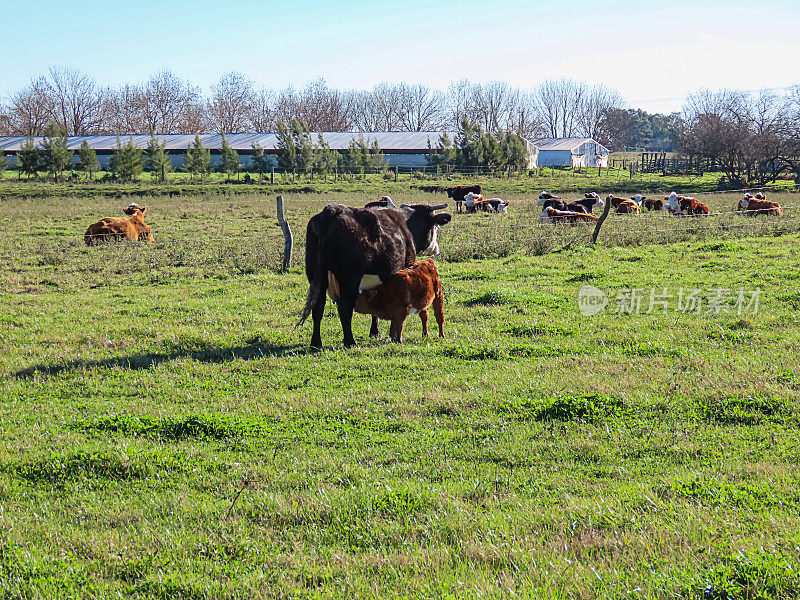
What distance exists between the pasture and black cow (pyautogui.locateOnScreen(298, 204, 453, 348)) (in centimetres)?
58

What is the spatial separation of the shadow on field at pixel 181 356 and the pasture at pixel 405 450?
56 mm

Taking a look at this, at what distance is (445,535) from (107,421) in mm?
3826

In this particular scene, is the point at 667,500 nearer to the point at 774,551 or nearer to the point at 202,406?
the point at 774,551

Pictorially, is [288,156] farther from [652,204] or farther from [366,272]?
[366,272]

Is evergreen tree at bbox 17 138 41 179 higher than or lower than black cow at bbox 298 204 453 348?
higher

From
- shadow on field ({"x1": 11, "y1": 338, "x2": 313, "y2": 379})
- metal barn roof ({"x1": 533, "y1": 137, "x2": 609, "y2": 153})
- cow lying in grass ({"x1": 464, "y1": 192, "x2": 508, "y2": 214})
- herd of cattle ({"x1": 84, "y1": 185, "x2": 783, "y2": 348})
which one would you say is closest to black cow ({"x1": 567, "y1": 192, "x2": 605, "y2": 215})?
cow lying in grass ({"x1": 464, "y1": 192, "x2": 508, "y2": 214})

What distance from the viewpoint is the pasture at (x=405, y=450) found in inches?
166

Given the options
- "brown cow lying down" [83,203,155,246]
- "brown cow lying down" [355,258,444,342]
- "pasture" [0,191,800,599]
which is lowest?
"pasture" [0,191,800,599]

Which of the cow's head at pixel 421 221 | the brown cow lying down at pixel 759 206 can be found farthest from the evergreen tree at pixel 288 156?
the cow's head at pixel 421 221

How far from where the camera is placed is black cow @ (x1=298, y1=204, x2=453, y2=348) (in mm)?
10047

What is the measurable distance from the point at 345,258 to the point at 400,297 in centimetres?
97

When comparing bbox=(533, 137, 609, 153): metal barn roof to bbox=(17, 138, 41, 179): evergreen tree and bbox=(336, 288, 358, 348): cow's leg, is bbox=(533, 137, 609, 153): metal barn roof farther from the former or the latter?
bbox=(336, 288, 358, 348): cow's leg

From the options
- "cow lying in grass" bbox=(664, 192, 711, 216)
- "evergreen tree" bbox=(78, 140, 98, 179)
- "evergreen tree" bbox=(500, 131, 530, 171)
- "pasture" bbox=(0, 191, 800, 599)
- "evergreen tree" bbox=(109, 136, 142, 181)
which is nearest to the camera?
"pasture" bbox=(0, 191, 800, 599)

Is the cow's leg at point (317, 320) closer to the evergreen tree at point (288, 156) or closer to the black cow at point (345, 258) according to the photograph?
the black cow at point (345, 258)
